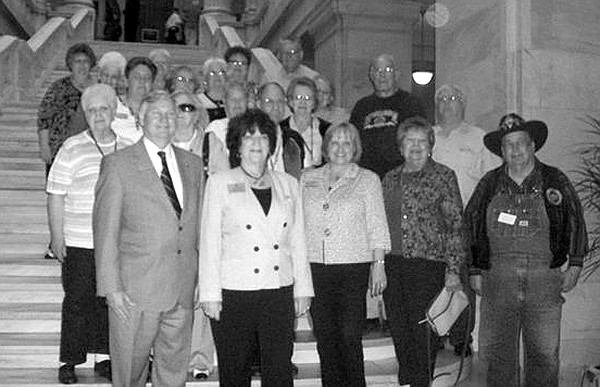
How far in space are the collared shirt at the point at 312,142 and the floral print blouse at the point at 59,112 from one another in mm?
1629

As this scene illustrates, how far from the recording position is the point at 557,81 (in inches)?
251

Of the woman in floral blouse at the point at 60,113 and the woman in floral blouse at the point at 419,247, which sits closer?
the woman in floral blouse at the point at 419,247

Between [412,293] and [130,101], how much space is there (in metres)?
2.57

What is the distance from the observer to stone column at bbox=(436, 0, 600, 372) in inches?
248

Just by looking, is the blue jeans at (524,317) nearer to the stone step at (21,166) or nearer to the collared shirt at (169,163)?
the collared shirt at (169,163)

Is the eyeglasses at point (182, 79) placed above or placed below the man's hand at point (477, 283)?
above

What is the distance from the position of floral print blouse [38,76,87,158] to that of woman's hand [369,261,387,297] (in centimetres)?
250

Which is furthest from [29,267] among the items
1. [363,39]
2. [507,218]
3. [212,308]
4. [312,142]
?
[363,39]

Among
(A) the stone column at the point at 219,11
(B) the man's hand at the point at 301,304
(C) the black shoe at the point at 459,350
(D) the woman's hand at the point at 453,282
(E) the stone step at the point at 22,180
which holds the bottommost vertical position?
(C) the black shoe at the point at 459,350

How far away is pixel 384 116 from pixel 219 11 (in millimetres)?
13969

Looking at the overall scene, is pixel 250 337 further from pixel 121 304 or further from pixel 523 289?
pixel 523 289

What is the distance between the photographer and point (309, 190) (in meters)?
4.69

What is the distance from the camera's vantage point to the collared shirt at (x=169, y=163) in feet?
13.2

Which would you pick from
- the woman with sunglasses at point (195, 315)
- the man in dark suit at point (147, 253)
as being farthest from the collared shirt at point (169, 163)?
the woman with sunglasses at point (195, 315)
